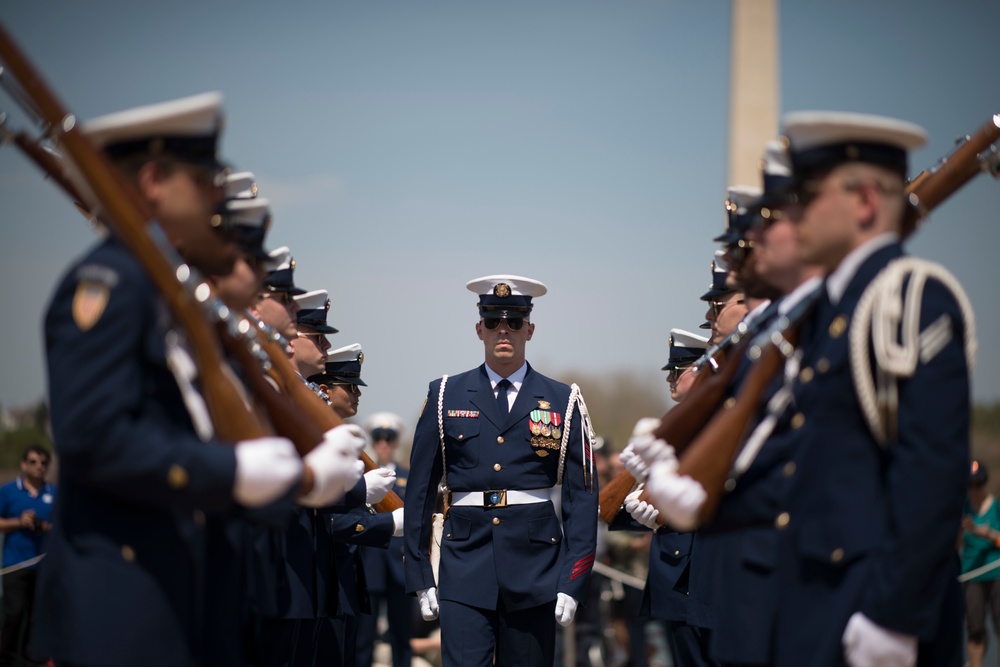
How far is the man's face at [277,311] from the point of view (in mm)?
6504

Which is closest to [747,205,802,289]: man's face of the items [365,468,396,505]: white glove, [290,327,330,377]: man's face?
[365,468,396,505]: white glove

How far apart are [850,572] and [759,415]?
575mm

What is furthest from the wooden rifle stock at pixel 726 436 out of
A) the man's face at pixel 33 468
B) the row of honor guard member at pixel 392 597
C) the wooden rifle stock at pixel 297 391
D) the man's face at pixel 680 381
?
the man's face at pixel 33 468

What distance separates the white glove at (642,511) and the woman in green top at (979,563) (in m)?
5.85

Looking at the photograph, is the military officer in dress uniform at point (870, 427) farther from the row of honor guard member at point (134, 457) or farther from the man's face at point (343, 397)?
the man's face at point (343, 397)

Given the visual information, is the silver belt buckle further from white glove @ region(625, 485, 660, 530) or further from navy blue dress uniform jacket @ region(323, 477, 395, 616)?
white glove @ region(625, 485, 660, 530)

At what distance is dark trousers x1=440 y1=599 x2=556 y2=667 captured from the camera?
21.7ft

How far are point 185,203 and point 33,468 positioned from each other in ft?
26.7

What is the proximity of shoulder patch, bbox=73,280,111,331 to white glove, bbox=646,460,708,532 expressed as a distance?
1739 millimetres

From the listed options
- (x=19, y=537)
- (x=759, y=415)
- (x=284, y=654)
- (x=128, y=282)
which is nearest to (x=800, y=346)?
(x=759, y=415)

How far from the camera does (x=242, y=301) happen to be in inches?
176

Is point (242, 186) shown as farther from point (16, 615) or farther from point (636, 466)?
point (16, 615)

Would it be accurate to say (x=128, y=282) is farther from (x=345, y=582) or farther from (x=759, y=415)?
(x=345, y=582)

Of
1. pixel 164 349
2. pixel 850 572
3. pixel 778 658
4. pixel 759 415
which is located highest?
pixel 164 349
